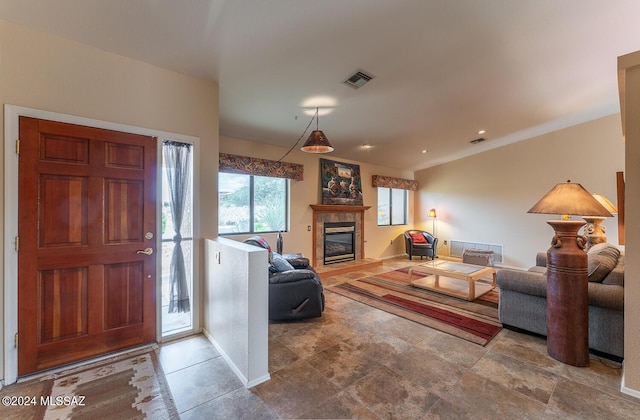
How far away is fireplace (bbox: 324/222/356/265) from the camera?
6.06 metres

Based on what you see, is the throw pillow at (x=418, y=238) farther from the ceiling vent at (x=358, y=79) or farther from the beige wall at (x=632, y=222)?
the beige wall at (x=632, y=222)

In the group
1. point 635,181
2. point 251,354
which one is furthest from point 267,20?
point 635,181

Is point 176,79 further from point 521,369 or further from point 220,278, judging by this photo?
point 521,369

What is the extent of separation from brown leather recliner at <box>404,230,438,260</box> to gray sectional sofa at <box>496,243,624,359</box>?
4027 millimetres

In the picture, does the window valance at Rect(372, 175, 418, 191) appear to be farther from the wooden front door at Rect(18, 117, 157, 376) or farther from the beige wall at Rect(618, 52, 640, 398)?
the wooden front door at Rect(18, 117, 157, 376)

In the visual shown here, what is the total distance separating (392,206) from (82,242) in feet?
22.8

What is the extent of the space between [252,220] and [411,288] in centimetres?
308

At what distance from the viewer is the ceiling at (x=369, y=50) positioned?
203cm

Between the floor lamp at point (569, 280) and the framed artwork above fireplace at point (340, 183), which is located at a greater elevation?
the framed artwork above fireplace at point (340, 183)

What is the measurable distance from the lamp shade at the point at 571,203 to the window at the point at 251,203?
4049 mm

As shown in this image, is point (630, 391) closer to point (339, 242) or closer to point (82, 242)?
point (82, 242)

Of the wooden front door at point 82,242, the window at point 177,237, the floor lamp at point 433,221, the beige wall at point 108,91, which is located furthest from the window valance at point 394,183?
the wooden front door at point 82,242

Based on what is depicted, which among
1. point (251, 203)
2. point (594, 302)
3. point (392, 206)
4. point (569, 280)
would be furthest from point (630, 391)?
point (392, 206)

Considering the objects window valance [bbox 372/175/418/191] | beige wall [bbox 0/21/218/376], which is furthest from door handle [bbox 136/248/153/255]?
window valance [bbox 372/175/418/191]
